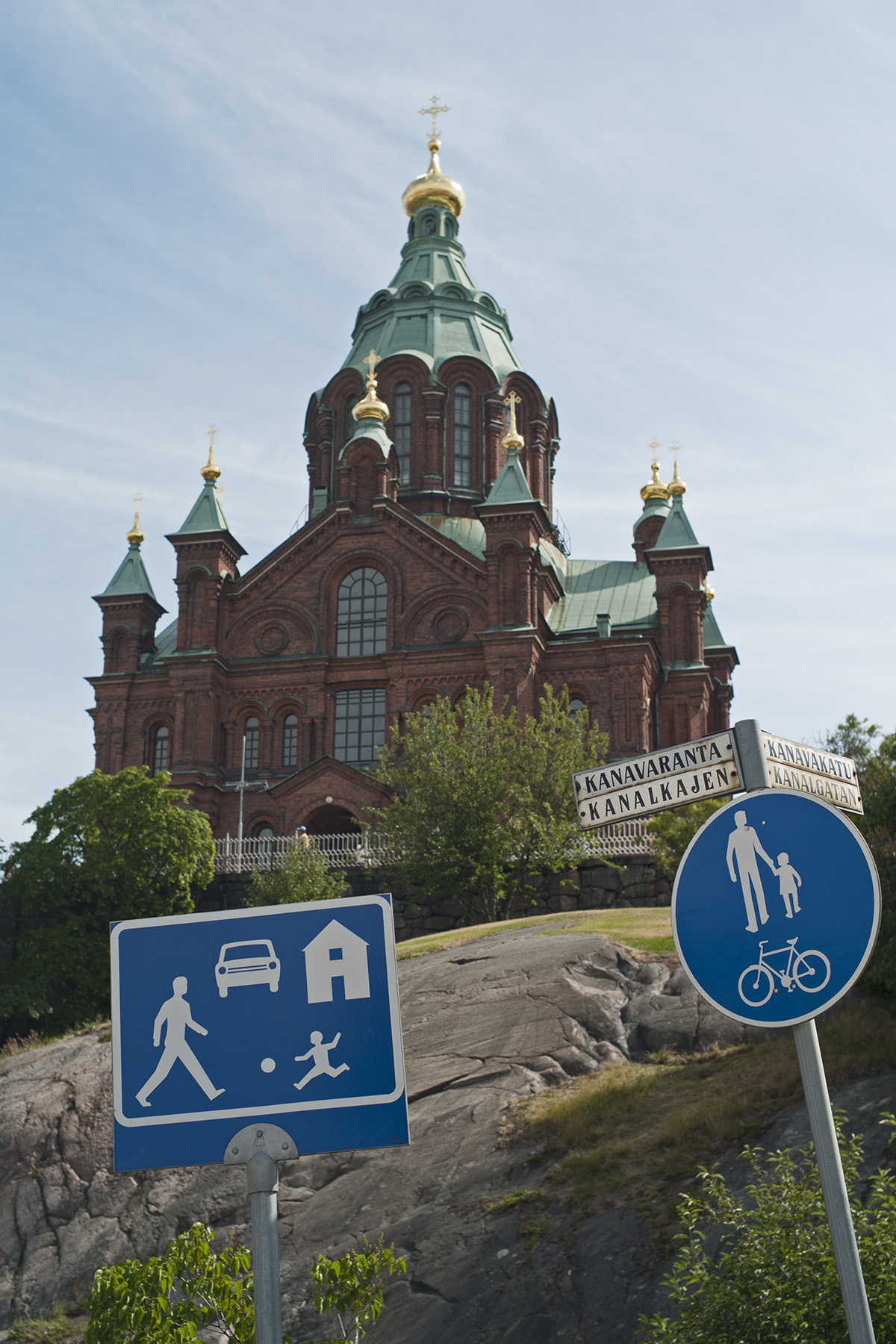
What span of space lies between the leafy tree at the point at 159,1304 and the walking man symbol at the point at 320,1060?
3599 mm

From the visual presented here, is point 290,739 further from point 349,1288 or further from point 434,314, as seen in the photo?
point 349,1288

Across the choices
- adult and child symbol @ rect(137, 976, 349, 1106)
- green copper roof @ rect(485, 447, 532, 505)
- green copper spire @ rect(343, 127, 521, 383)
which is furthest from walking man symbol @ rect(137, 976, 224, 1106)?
green copper spire @ rect(343, 127, 521, 383)

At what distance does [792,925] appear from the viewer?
15.1ft

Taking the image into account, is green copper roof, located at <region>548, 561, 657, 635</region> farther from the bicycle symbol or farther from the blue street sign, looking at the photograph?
the blue street sign

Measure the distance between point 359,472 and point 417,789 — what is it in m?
17.5

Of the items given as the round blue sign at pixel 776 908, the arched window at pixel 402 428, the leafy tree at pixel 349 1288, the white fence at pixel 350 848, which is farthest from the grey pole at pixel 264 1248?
the arched window at pixel 402 428

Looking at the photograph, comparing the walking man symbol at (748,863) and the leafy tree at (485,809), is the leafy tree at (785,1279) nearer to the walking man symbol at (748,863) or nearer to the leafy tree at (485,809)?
the walking man symbol at (748,863)

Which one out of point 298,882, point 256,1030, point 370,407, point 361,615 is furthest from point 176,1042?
point 370,407

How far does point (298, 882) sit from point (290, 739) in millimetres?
12001

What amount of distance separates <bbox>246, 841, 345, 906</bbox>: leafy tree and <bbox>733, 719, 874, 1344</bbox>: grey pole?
27.4 meters

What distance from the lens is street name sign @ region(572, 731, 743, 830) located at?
5422mm

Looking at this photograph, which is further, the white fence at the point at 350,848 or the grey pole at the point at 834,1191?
the white fence at the point at 350,848

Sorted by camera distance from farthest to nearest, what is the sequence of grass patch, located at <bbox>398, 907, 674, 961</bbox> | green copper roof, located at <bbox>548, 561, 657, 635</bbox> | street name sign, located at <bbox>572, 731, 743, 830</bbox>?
green copper roof, located at <bbox>548, 561, 657, 635</bbox>
grass patch, located at <bbox>398, 907, 674, 961</bbox>
street name sign, located at <bbox>572, 731, 743, 830</bbox>

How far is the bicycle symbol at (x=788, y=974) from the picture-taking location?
448cm
